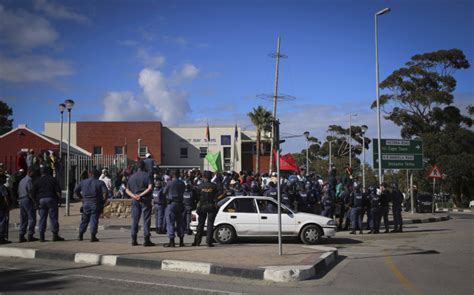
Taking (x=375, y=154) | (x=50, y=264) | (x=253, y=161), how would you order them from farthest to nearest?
(x=253, y=161)
(x=375, y=154)
(x=50, y=264)

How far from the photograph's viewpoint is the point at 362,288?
758cm

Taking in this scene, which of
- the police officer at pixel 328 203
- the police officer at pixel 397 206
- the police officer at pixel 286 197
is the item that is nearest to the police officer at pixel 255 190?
the police officer at pixel 286 197

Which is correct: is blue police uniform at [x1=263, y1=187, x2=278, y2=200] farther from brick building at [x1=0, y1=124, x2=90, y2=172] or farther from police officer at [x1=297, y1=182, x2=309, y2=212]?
brick building at [x1=0, y1=124, x2=90, y2=172]

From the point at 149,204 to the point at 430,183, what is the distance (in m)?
38.1

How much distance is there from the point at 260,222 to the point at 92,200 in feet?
15.5

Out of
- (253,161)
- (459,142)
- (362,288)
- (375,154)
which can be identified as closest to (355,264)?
(362,288)

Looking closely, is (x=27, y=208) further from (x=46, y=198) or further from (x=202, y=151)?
(x=202, y=151)

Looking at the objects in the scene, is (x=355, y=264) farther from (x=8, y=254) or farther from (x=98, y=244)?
(x=8, y=254)

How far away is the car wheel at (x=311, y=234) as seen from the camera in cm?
1351

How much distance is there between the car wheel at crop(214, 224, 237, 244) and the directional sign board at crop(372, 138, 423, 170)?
575 inches

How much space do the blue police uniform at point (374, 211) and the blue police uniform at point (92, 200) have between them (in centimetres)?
1003

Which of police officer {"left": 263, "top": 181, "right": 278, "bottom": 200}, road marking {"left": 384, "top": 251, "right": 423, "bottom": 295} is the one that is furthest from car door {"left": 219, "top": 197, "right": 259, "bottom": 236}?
road marking {"left": 384, "top": 251, "right": 423, "bottom": 295}

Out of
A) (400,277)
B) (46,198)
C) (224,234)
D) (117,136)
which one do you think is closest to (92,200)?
(46,198)

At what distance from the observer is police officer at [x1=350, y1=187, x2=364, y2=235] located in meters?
16.8
